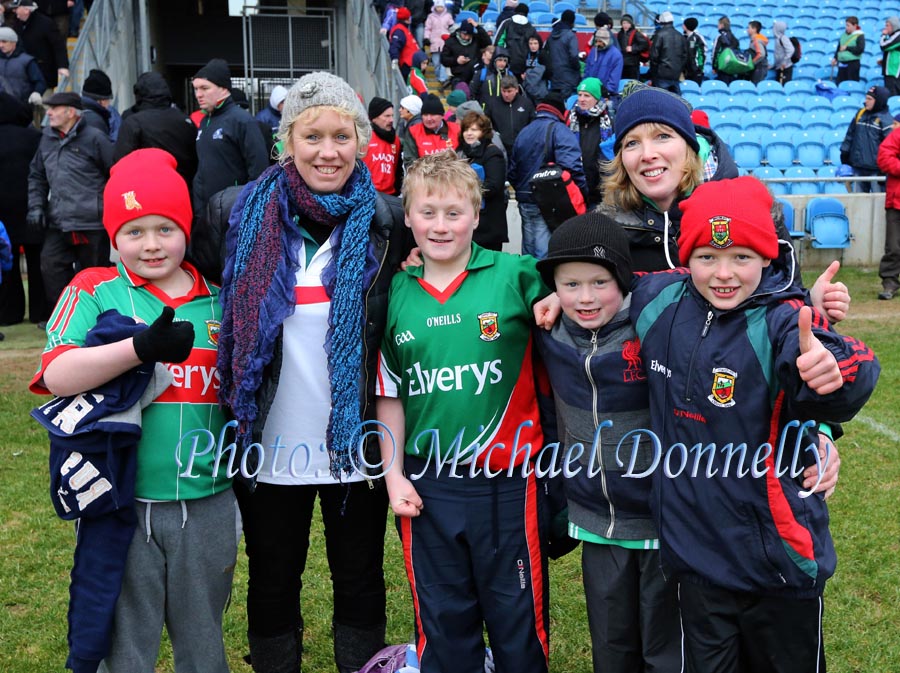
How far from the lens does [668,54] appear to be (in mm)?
15047

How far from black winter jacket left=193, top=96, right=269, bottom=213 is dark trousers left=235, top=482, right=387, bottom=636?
4799mm

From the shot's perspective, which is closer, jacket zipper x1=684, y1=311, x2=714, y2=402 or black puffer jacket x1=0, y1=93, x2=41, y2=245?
jacket zipper x1=684, y1=311, x2=714, y2=402

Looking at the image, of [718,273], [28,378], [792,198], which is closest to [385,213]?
[718,273]

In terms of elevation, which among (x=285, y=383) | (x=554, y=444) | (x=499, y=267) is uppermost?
(x=499, y=267)

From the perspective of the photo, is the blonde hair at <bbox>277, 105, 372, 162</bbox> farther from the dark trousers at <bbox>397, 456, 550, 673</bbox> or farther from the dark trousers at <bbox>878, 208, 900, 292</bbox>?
the dark trousers at <bbox>878, 208, 900, 292</bbox>

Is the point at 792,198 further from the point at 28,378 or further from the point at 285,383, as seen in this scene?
A: the point at 285,383

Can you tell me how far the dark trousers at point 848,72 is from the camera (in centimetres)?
1744

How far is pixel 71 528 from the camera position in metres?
4.49

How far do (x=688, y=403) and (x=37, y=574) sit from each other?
3.02 m

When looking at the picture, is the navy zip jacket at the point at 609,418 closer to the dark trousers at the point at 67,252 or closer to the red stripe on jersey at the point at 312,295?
the red stripe on jersey at the point at 312,295

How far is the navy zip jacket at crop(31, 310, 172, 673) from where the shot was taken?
2.44 metres

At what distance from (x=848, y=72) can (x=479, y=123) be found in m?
11.6

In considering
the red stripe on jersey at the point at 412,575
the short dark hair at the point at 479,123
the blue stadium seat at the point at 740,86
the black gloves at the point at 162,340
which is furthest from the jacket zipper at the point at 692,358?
the blue stadium seat at the point at 740,86

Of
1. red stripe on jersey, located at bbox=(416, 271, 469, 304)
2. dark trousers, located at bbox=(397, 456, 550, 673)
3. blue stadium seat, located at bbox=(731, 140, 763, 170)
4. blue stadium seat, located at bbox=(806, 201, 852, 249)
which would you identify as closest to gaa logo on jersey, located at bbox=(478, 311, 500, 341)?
red stripe on jersey, located at bbox=(416, 271, 469, 304)
